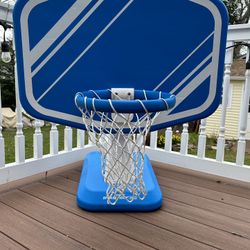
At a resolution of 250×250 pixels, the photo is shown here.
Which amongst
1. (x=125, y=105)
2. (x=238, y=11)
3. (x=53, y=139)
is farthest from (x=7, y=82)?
(x=238, y=11)

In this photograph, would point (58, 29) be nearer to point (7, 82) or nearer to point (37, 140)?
point (37, 140)

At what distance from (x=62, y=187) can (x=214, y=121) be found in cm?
755

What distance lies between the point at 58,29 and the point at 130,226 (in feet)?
2.97

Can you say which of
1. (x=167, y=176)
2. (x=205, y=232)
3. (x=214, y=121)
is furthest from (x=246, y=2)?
(x=205, y=232)

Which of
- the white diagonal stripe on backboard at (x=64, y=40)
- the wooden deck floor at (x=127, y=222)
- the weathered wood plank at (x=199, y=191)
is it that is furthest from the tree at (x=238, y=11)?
the white diagonal stripe on backboard at (x=64, y=40)

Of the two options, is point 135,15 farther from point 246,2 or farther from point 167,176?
point 246,2

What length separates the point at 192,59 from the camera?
1.21 m

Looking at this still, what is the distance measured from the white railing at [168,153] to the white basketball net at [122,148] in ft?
1.73

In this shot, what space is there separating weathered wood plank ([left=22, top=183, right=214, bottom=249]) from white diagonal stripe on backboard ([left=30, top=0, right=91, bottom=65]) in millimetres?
692

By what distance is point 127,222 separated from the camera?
1150 millimetres

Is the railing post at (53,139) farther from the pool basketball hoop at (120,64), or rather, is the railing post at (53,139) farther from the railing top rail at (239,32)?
the railing top rail at (239,32)

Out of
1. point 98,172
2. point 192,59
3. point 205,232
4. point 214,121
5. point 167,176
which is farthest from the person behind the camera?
point 214,121

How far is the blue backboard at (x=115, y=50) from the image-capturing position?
1.13m

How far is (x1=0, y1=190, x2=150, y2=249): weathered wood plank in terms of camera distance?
1.00m
